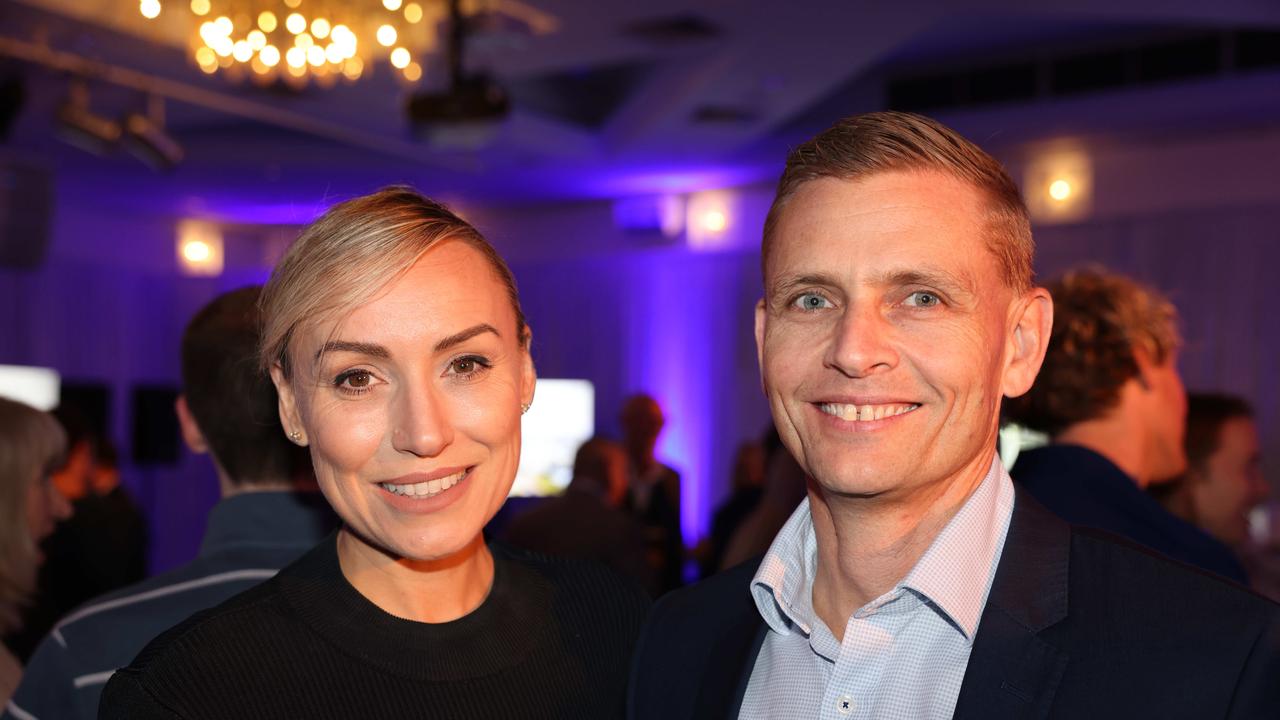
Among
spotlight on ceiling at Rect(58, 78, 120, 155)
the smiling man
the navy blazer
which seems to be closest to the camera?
the navy blazer

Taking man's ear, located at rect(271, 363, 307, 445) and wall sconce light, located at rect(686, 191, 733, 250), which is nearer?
man's ear, located at rect(271, 363, 307, 445)

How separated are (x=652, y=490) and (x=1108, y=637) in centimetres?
508

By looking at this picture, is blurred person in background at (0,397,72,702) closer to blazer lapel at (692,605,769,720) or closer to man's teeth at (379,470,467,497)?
man's teeth at (379,470,467,497)

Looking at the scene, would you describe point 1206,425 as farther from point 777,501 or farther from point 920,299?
point 920,299

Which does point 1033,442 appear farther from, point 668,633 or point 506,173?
point 506,173

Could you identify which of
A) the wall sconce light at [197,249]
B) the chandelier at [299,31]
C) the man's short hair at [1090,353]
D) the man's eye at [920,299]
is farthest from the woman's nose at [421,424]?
the wall sconce light at [197,249]

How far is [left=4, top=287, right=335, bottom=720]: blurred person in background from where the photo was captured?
207cm

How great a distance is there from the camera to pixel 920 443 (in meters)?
1.54

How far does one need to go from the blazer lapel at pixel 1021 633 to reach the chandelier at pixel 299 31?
3859 millimetres

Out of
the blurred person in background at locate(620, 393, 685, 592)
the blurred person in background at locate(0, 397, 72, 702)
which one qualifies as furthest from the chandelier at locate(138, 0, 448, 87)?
the blurred person in background at locate(620, 393, 685, 592)

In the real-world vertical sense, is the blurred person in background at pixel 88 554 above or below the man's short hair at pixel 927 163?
below

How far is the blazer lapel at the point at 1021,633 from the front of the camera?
55.7 inches

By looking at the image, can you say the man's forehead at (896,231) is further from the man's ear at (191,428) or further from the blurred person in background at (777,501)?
the blurred person in background at (777,501)

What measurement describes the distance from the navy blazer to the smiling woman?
1.44 feet
